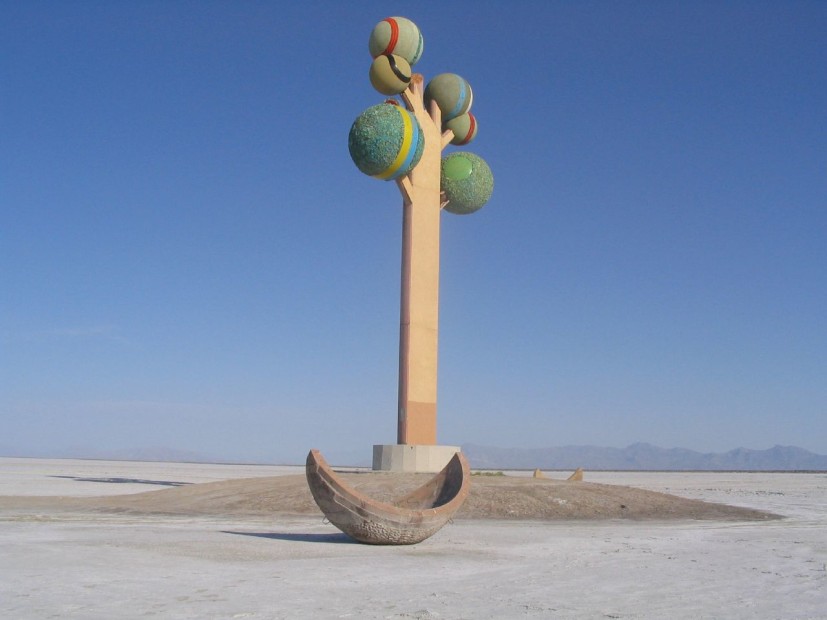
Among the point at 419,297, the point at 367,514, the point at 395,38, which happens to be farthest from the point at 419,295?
the point at 367,514

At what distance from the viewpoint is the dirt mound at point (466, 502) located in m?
17.6

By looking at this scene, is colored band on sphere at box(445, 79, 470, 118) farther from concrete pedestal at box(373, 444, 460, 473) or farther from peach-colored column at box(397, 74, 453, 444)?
concrete pedestal at box(373, 444, 460, 473)

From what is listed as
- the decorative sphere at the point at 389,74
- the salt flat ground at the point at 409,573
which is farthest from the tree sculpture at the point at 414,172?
the salt flat ground at the point at 409,573

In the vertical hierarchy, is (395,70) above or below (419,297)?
above

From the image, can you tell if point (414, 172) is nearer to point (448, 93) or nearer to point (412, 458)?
point (448, 93)

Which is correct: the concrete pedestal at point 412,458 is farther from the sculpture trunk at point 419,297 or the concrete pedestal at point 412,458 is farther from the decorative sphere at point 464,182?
the decorative sphere at point 464,182

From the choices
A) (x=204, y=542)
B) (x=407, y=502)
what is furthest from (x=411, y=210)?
(x=204, y=542)

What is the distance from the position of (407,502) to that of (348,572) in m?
4.62

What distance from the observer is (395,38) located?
2312 cm

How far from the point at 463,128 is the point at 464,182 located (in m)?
1.88

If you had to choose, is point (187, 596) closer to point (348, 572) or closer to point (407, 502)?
point (348, 572)

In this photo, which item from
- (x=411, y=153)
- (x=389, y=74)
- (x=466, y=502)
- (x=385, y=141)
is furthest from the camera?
(x=389, y=74)

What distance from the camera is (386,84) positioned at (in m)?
22.9

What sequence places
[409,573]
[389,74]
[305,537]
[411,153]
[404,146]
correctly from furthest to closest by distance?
[389,74]
[411,153]
[404,146]
[305,537]
[409,573]
